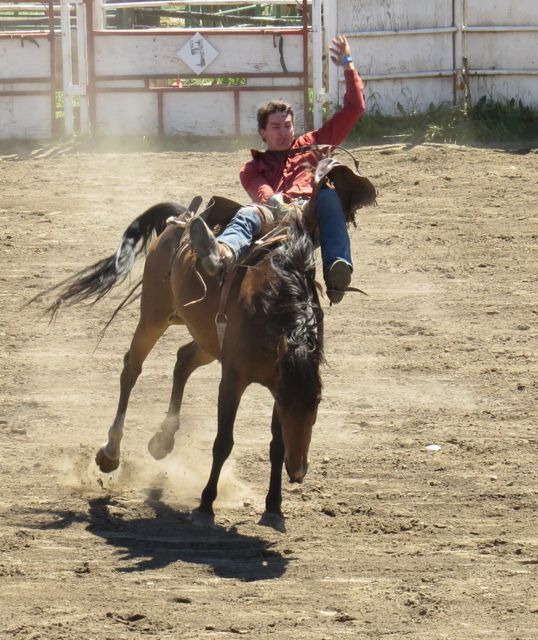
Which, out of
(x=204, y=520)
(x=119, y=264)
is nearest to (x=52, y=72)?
(x=119, y=264)

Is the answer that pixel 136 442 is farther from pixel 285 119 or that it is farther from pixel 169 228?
pixel 285 119

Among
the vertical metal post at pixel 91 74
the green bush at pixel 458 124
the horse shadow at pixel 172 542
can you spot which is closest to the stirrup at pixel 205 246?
the horse shadow at pixel 172 542

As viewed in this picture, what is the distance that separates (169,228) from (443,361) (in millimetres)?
2374

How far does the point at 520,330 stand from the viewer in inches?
333

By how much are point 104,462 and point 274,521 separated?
3.79 ft

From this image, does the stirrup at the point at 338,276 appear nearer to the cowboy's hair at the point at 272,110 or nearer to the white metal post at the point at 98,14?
the cowboy's hair at the point at 272,110

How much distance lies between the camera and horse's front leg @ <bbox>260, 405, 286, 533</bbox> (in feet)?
17.5

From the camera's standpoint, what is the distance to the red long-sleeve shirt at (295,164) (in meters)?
6.11

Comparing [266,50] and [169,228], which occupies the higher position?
[266,50]

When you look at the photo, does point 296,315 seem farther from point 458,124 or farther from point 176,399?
point 458,124

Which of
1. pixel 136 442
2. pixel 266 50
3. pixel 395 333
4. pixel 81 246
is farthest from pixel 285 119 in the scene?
pixel 266 50

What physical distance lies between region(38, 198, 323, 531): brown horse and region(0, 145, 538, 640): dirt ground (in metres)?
0.28

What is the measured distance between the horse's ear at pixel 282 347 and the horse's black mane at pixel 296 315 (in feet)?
0.05

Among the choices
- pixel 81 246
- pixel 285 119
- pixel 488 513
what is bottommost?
pixel 488 513
